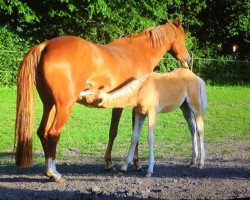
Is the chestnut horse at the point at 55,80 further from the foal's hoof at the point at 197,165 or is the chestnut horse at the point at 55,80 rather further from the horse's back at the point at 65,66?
the foal's hoof at the point at 197,165

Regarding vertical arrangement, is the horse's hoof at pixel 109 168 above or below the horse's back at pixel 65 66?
below

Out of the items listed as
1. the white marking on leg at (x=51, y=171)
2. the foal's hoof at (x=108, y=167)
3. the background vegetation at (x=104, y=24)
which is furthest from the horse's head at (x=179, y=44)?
the background vegetation at (x=104, y=24)

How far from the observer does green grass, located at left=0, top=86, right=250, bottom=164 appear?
8.34 m

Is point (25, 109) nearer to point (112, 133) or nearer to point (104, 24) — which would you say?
point (112, 133)

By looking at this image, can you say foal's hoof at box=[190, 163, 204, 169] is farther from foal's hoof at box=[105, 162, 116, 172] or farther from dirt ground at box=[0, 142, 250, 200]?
foal's hoof at box=[105, 162, 116, 172]

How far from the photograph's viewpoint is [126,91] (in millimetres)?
6203

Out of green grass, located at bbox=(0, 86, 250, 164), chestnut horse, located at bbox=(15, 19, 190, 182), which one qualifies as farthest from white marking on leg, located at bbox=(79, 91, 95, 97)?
green grass, located at bbox=(0, 86, 250, 164)

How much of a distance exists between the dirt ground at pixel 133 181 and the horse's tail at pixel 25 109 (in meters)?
0.31

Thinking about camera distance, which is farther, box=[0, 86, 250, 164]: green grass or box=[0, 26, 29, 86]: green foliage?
box=[0, 26, 29, 86]: green foliage

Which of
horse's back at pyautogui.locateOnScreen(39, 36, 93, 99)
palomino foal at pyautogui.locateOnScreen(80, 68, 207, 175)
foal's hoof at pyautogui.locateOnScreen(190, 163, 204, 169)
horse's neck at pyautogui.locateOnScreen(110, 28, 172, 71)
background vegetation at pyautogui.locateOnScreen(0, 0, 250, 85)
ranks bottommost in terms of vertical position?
foal's hoof at pyautogui.locateOnScreen(190, 163, 204, 169)

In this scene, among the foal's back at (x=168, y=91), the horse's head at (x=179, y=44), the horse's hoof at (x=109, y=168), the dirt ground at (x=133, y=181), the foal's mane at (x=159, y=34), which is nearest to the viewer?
the dirt ground at (x=133, y=181)

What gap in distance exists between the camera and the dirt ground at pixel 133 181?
16.3 feet

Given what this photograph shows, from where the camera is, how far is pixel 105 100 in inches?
235

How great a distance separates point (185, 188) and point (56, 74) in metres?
1.82
